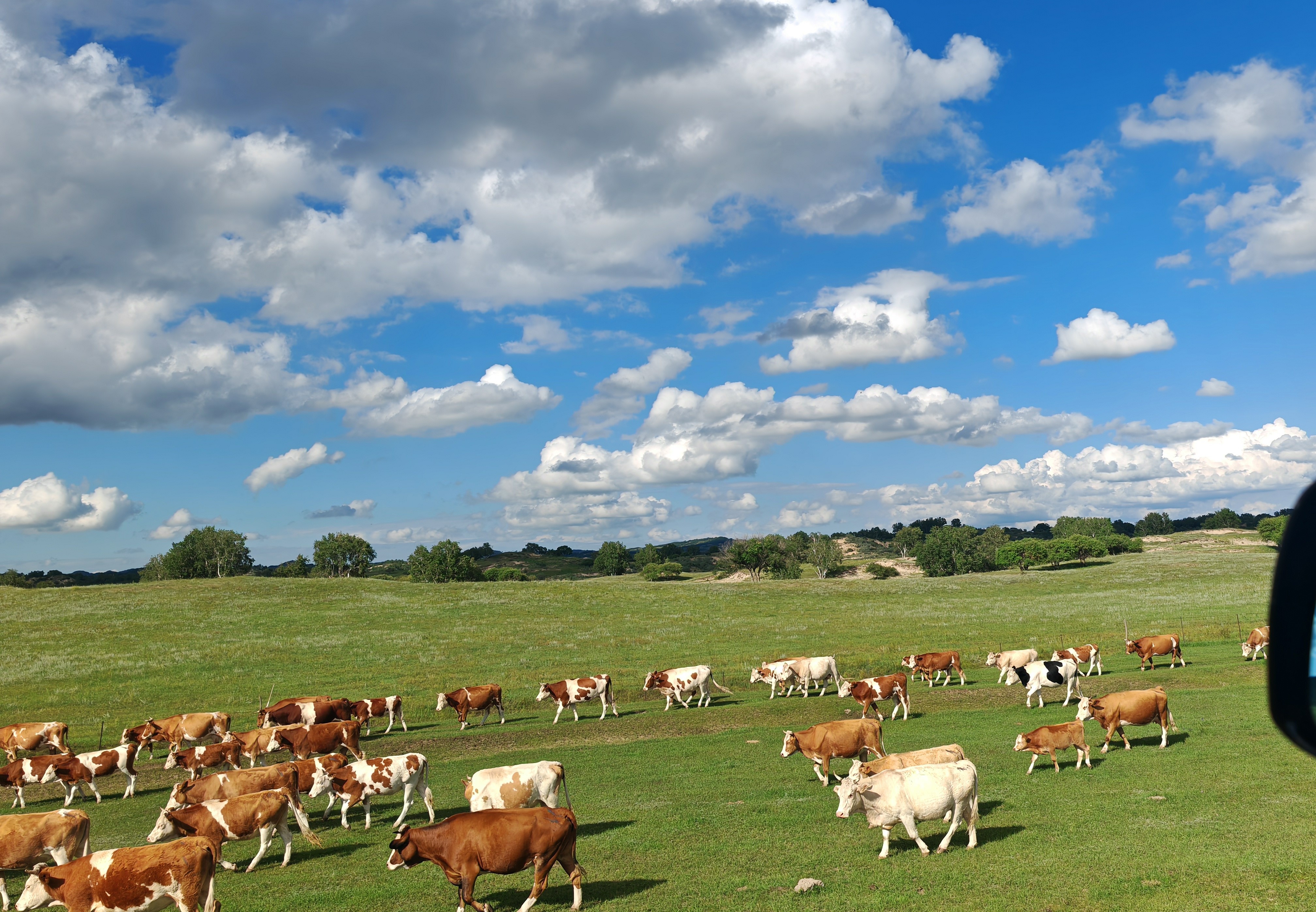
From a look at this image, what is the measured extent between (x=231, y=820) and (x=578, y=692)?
67.4 ft

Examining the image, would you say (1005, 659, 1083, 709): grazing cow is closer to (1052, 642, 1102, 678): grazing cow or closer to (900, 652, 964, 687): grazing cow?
(1052, 642, 1102, 678): grazing cow

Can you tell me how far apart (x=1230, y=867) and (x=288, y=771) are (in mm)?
17373

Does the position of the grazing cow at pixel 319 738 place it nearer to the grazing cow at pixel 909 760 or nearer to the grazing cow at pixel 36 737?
the grazing cow at pixel 36 737

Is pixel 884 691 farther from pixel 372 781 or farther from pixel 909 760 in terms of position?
pixel 372 781

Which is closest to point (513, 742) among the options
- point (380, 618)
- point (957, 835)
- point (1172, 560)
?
point (957, 835)

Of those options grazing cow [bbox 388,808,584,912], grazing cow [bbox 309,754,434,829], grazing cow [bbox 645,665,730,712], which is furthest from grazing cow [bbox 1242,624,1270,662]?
grazing cow [bbox 388,808,584,912]

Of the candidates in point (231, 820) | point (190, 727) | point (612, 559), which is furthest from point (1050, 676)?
point (612, 559)

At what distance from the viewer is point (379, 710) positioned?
3375cm

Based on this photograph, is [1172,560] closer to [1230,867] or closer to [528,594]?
[528,594]

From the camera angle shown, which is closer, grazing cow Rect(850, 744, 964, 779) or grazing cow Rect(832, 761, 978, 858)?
grazing cow Rect(832, 761, 978, 858)

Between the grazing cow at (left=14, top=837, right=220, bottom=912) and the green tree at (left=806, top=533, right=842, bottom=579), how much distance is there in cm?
14131

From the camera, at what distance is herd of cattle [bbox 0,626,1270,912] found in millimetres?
11828

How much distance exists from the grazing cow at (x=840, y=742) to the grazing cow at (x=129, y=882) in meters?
13.5

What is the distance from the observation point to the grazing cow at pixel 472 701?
33844mm
